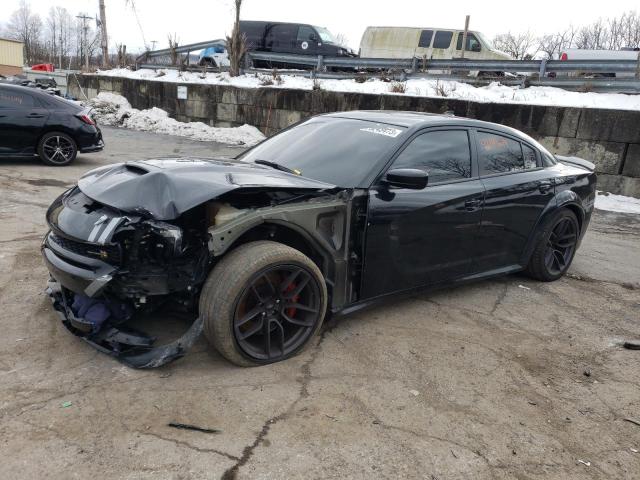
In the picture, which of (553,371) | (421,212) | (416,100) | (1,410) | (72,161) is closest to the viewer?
(1,410)

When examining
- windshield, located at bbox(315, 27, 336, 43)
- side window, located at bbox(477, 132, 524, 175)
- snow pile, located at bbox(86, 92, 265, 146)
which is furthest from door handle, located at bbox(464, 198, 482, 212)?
windshield, located at bbox(315, 27, 336, 43)

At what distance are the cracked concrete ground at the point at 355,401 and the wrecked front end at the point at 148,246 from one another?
0.73ft

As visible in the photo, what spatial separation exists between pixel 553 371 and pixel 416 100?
9964 mm

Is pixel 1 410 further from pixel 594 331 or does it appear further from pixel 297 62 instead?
pixel 297 62

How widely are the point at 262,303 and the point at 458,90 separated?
11.4 metres

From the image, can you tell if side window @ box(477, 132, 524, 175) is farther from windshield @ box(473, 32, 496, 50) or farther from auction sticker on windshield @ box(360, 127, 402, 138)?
windshield @ box(473, 32, 496, 50)

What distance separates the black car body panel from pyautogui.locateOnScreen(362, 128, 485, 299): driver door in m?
7.92

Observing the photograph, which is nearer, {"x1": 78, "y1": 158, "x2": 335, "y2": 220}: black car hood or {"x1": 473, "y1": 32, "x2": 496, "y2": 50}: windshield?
{"x1": 78, "y1": 158, "x2": 335, "y2": 220}: black car hood

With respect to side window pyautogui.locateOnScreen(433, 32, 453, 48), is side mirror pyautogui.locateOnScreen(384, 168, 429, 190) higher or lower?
lower

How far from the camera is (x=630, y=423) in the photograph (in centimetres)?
301

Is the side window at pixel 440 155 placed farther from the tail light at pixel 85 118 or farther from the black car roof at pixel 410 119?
the tail light at pixel 85 118

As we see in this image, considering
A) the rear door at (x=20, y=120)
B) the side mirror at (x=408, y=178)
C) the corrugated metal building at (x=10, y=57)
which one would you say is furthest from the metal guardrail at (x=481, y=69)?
the corrugated metal building at (x=10, y=57)

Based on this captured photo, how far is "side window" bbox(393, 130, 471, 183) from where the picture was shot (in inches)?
157

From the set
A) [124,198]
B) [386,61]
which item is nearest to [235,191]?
[124,198]
